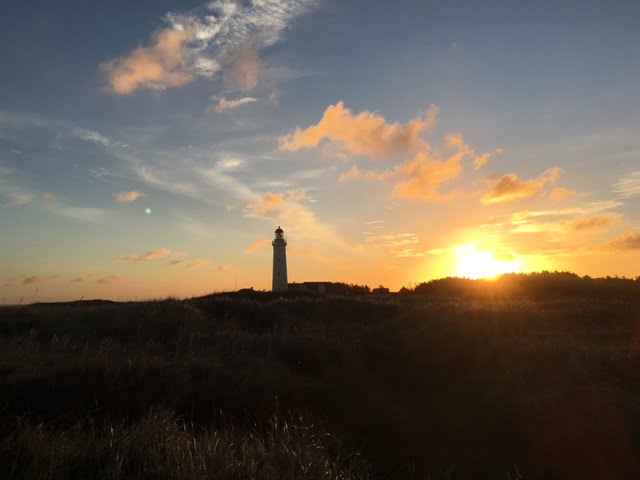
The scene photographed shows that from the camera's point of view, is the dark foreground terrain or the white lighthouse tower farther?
the white lighthouse tower

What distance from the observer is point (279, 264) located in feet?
154

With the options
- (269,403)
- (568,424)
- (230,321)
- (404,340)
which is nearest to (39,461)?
(269,403)

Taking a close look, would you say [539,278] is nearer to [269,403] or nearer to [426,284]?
[426,284]

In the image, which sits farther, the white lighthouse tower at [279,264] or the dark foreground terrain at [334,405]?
the white lighthouse tower at [279,264]

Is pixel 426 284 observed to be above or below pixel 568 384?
above

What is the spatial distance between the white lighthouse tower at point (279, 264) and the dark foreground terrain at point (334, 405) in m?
30.8

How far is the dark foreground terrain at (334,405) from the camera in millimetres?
5090

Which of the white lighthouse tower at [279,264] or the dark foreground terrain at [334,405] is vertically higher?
the white lighthouse tower at [279,264]

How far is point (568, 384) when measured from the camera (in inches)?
410

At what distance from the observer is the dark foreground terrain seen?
16.7ft

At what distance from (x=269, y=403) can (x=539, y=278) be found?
27692 mm

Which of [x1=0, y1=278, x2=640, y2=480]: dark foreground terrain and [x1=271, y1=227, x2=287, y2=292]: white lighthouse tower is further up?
[x1=271, y1=227, x2=287, y2=292]: white lighthouse tower

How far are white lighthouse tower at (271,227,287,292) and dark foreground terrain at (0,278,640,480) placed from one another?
101 ft

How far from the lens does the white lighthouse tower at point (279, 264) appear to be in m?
47.0
